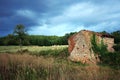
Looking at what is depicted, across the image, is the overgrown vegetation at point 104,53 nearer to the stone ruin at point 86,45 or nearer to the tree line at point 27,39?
the stone ruin at point 86,45

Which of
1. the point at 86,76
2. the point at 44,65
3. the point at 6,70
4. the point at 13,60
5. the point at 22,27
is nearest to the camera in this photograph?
the point at 86,76

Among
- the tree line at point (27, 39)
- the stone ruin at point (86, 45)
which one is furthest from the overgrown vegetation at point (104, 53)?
the tree line at point (27, 39)

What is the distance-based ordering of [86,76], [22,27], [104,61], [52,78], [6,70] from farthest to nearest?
[22,27]
[104,61]
[6,70]
[86,76]
[52,78]

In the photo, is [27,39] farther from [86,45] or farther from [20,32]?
[86,45]

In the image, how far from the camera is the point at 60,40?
233 feet

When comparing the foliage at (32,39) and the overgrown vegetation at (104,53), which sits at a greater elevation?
the foliage at (32,39)

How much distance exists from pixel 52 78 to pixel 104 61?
91.9ft

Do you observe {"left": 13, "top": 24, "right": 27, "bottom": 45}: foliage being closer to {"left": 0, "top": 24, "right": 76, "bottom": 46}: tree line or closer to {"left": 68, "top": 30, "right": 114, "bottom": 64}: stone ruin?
{"left": 0, "top": 24, "right": 76, "bottom": 46}: tree line

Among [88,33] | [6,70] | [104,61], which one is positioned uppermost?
[88,33]

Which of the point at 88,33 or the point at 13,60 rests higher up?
the point at 88,33

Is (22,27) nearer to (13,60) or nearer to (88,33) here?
(88,33)

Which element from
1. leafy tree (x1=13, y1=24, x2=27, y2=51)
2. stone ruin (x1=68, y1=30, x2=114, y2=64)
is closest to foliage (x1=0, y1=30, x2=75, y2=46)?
leafy tree (x1=13, y1=24, x2=27, y2=51)

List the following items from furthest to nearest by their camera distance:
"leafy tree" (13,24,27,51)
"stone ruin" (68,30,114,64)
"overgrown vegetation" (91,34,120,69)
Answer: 1. "leafy tree" (13,24,27,51)
2. "stone ruin" (68,30,114,64)
3. "overgrown vegetation" (91,34,120,69)

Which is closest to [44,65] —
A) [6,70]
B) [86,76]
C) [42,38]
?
[6,70]
